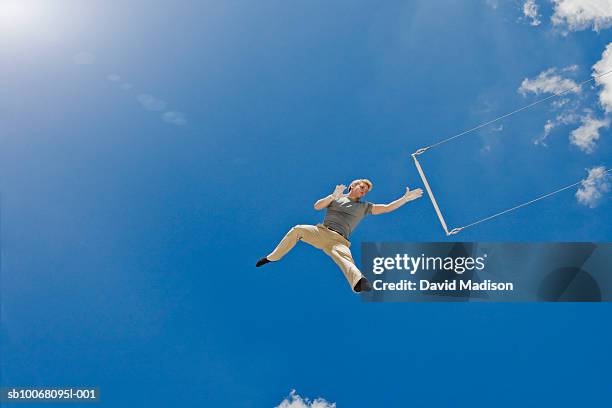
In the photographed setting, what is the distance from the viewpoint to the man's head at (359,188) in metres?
11.4

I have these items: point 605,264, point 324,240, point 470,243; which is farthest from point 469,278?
point 324,240

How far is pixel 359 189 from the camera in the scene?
11.4m

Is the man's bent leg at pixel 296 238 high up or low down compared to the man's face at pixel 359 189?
down

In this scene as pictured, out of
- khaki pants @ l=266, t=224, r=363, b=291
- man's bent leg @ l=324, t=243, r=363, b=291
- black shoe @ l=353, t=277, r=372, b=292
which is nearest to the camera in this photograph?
black shoe @ l=353, t=277, r=372, b=292

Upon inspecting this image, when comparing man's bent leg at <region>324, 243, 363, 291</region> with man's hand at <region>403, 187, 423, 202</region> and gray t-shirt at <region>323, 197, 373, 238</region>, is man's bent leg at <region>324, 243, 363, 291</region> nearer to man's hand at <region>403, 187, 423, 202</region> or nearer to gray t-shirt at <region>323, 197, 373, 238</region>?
gray t-shirt at <region>323, 197, 373, 238</region>

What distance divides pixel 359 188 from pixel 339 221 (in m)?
0.67

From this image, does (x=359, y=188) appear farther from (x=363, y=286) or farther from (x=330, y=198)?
(x=363, y=286)

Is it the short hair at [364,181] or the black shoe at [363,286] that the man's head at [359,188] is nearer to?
the short hair at [364,181]

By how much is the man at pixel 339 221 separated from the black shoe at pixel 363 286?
0.78m

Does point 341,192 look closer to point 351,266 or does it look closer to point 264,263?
point 351,266

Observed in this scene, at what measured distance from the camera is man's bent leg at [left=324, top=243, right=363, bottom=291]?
10.2m
